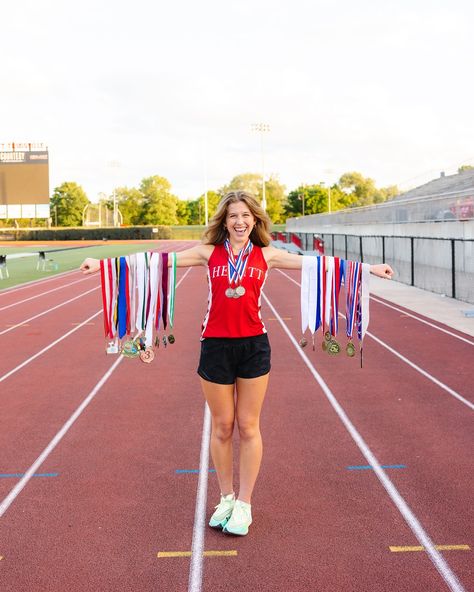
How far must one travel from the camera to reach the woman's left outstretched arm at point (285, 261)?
4.35 meters

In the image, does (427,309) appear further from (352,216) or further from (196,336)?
(352,216)

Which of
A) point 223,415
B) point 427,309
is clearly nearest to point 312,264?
point 223,415

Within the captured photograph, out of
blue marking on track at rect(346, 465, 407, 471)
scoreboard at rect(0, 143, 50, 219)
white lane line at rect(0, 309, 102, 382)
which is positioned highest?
scoreboard at rect(0, 143, 50, 219)

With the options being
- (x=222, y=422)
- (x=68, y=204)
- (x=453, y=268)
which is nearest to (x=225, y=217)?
(x=222, y=422)

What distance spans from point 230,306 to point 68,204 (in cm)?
13936

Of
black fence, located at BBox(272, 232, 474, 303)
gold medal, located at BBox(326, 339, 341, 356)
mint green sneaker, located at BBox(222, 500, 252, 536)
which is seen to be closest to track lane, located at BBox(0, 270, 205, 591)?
mint green sneaker, located at BBox(222, 500, 252, 536)

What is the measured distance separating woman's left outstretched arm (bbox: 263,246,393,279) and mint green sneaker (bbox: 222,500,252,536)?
A: 1.51 metres

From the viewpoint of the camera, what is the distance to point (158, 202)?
12494cm

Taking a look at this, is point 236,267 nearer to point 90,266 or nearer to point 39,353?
point 90,266

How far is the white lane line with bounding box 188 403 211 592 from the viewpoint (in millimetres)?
3715

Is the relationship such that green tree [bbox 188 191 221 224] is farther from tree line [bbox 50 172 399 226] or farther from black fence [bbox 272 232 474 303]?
black fence [bbox 272 232 474 303]

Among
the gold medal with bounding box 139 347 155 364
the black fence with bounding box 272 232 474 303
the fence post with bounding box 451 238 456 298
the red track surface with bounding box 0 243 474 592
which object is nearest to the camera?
the red track surface with bounding box 0 243 474 592

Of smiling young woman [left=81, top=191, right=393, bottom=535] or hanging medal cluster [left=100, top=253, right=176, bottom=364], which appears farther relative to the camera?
hanging medal cluster [left=100, top=253, right=176, bottom=364]

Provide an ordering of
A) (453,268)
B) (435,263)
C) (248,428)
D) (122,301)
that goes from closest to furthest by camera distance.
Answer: (248,428) → (122,301) → (453,268) → (435,263)
